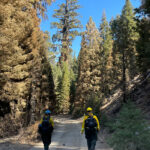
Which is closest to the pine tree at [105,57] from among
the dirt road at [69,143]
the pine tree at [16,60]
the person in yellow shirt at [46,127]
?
the pine tree at [16,60]

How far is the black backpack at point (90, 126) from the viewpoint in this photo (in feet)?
20.5

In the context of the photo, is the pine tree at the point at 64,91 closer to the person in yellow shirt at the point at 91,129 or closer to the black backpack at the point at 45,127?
the black backpack at the point at 45,127

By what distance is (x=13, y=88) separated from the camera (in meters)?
13.2

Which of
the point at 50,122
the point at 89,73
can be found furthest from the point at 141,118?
the point at 89,73

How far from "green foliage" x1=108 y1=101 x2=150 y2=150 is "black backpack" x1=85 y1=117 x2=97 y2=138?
29.1 inches

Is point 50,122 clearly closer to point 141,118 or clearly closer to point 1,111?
point 141,118

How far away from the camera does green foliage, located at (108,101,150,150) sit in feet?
18.0

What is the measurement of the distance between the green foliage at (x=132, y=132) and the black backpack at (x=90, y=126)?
0.74 meters

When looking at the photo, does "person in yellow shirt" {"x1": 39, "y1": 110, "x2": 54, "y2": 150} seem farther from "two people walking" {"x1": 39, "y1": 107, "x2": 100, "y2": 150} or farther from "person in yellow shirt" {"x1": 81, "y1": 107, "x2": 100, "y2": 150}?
"person in yellow shirt" {"x1": 81, "y1": 107, "x2": 100, "y2": 150}

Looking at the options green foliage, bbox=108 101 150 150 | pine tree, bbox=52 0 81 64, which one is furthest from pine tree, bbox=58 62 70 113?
green foliage, bbox=108 101 150 150

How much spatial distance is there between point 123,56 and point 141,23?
8.86 meters

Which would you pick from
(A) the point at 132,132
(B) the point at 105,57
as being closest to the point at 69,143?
(A) the point at 132,132

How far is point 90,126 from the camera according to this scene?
6.26 metres

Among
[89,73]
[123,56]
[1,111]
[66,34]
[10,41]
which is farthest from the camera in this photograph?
[66,34]
